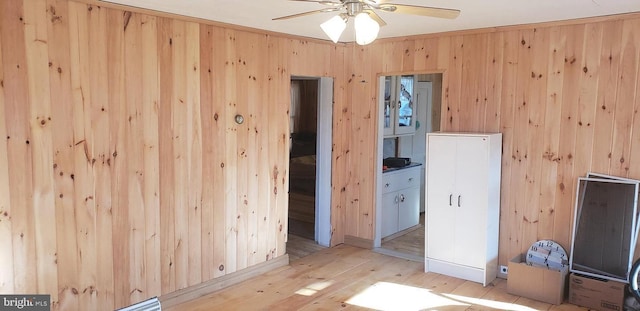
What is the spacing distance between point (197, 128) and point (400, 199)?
2855mm

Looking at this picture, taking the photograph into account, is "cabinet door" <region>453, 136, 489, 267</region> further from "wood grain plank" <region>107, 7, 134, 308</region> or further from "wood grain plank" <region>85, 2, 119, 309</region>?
"wood grain plank" <region>85, 2, 119, 309</region>

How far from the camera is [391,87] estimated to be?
5.81 m

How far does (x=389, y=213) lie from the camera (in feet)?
18.5

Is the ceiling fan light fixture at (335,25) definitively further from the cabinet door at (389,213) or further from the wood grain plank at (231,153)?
the cabinet door at (389,213)

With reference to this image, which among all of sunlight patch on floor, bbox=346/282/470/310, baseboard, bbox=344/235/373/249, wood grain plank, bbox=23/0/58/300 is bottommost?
sunlight patch on floor, bbox=346/282/470/310

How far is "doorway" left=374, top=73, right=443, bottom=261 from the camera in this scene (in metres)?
5.27

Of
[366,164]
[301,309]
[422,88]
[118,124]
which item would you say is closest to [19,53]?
[118,124]

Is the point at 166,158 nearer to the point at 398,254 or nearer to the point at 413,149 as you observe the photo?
the point at 398,254

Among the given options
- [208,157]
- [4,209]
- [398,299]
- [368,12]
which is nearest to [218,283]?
[208,157]

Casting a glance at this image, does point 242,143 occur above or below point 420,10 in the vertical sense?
below

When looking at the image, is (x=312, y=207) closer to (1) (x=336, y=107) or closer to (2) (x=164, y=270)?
(1) (x=336, y=107)

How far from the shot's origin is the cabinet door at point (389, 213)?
5562 mm

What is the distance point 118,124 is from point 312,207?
3.22 m

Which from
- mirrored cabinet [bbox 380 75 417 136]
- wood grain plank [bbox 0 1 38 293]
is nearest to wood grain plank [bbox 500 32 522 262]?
mirrored cabinet [bbox 380 75 417 136]
